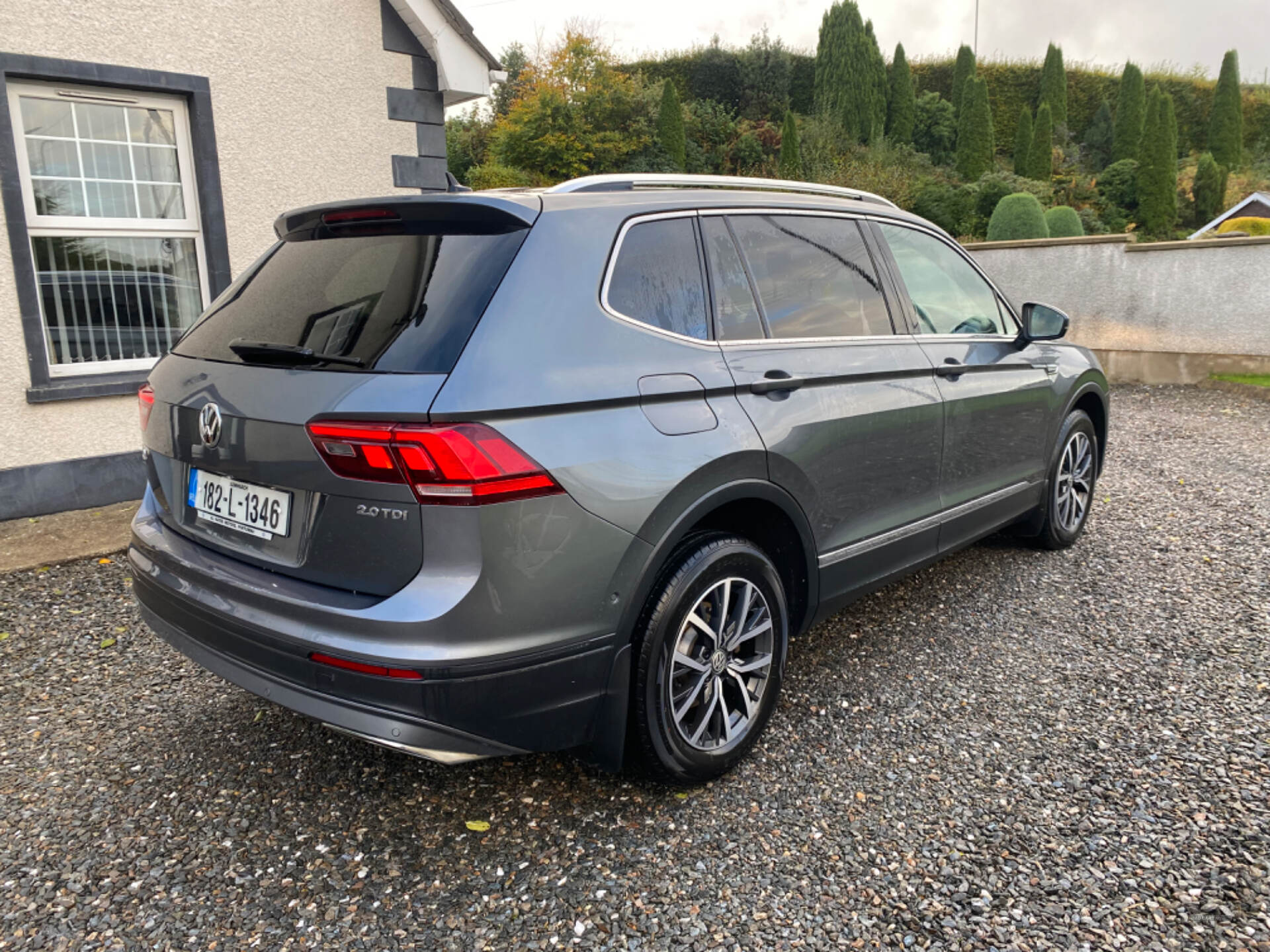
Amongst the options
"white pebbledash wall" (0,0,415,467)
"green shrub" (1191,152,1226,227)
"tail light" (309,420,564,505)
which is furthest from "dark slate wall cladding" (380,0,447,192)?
"green shrub" (1191,152,1226,227)

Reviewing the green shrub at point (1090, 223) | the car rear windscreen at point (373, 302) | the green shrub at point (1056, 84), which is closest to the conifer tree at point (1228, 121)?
the green shrub at point (1056, 84)

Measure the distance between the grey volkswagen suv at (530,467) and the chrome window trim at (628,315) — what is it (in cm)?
1

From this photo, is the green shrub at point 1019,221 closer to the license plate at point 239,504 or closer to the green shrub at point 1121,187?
the green shrub at point 1121,187

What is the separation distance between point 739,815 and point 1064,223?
16819 millimetres

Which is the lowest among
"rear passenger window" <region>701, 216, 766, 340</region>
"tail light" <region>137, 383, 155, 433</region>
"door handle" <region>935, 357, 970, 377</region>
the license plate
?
the license plate

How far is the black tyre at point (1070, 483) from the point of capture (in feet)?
15.7

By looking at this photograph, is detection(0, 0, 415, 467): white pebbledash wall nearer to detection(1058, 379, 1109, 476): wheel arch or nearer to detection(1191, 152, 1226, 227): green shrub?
detection(1058, 379, 1109, 476): wheel arch

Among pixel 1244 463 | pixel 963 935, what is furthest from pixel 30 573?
pixel 1244 463

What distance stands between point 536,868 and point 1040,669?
2268 millimetres

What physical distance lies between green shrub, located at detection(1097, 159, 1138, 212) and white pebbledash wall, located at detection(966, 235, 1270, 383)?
1717cm

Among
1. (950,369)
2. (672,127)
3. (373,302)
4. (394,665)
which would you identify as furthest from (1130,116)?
(394,665)

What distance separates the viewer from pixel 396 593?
6.96 ft

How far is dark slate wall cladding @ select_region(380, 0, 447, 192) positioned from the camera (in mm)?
6875

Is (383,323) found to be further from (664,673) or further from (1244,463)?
(1244,463)
